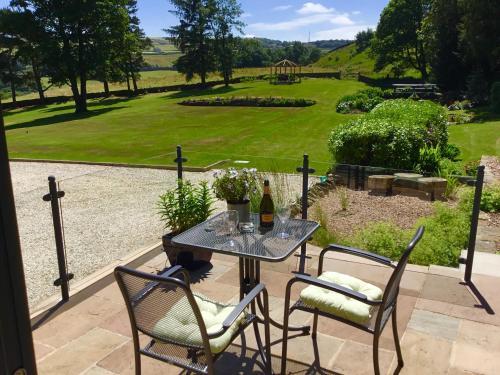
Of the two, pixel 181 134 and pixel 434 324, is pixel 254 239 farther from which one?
pixel 181 134

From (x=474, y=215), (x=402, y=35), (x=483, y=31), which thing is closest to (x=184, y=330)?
(x=474, y=215)

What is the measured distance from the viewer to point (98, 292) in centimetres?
423

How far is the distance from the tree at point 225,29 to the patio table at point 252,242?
4300 centimetres

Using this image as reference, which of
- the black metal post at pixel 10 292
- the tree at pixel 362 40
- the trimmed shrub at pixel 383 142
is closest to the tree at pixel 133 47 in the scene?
the trimmed shrub at pixel 383 142

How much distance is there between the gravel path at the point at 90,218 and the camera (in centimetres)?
597

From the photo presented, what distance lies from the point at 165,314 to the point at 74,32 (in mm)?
34527

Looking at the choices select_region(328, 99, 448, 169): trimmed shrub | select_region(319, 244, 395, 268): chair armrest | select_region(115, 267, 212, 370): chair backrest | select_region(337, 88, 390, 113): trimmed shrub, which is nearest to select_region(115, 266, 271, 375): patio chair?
select_region(115, 267, 212, 370): chair backrest

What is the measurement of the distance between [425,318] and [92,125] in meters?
23.7

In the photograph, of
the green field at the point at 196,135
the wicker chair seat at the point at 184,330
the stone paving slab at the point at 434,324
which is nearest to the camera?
the wicker chair seat at the point at 184,330

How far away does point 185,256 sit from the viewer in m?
4.63

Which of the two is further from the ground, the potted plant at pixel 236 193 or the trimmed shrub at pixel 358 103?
the potted plant at pixel 236 193

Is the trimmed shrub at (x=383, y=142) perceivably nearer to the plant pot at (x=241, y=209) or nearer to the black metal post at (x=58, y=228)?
the plant pot at (x=241, y=209)

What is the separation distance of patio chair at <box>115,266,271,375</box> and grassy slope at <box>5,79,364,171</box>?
4718 millimetres

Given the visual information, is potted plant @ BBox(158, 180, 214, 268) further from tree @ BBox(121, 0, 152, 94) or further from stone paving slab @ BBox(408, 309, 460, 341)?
tree @ BBox(121, 0, 152, 94)
